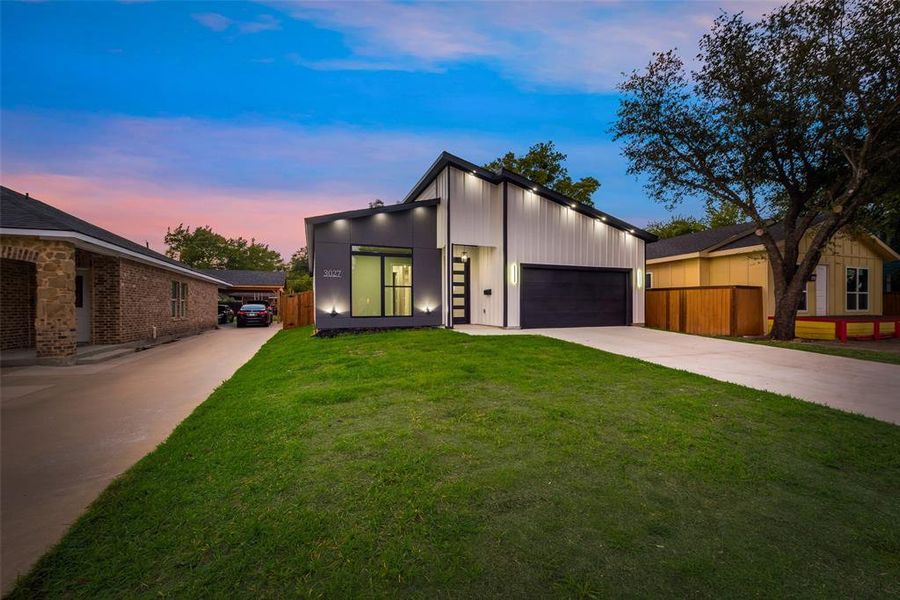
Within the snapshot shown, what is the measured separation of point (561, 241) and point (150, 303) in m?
14.9

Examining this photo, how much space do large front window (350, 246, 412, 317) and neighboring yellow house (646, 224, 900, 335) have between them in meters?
12.5

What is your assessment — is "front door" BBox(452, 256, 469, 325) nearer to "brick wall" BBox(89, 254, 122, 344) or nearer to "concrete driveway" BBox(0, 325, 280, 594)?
"concrete driveway" BBox(0, 325, 280, 594)

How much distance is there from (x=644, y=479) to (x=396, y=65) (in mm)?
15509

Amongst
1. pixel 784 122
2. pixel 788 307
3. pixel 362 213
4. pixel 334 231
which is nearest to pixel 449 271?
pixel 362 213

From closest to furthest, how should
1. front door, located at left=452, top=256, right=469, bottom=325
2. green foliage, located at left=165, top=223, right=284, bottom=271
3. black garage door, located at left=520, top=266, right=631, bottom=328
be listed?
black garage door, located at left=520, top=266, right=631, bottom=328
front door, located at left=452, top=256, right=469, bottom=325
green foliage, located at left=165, top=223, right=284, bottom=271

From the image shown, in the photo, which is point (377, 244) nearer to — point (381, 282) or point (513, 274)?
point (381, 282)

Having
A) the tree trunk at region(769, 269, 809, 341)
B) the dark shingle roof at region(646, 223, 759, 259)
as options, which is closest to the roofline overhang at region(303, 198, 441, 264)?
the tree trunk at region(769, 269, 809, 341)

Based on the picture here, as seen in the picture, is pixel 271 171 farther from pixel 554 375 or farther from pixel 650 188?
pixel 554 375

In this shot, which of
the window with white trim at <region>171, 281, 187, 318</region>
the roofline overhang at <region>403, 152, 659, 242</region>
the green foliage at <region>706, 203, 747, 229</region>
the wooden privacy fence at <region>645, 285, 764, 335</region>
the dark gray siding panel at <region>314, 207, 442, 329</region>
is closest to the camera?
the dark gray siding panel at <region>314, 207, 442, 329</region>

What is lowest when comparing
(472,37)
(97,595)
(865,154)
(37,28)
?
(97,595)

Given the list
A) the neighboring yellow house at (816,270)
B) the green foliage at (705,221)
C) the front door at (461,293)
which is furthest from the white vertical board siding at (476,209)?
the green foliage at (705,221)

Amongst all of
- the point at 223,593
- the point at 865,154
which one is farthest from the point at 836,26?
the point at 223,593

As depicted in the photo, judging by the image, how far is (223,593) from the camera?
1.78m

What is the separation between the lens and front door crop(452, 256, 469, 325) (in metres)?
13.6
